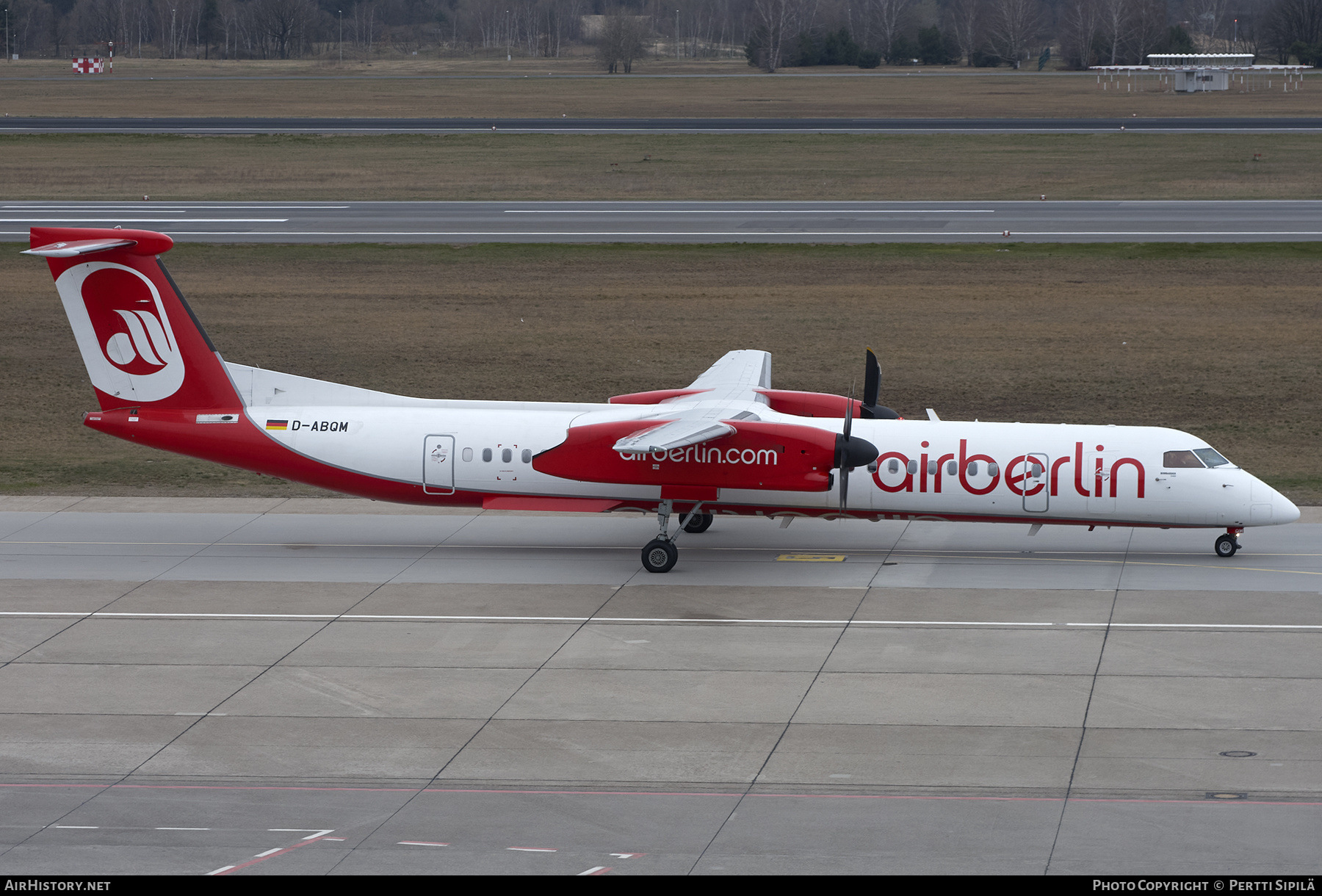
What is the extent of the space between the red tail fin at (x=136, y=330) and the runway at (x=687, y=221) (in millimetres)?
34422

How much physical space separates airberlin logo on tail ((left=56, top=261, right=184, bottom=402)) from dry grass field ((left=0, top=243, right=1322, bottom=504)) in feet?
19.5

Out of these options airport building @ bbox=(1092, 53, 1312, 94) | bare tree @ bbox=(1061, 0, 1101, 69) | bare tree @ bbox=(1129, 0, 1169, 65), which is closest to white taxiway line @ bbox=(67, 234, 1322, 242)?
airport building @ bbox=(1092, 53, 1312, 94)

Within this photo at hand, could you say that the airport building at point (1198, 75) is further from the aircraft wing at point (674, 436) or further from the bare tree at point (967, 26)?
the aircraft wing at point (674, 436)

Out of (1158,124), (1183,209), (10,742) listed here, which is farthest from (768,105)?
(10,742)

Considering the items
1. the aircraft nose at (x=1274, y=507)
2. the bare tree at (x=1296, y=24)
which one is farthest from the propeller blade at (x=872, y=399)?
the bare tree at (x=1296, y=24)

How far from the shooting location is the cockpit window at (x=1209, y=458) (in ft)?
83.9

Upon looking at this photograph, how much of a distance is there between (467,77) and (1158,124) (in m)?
75.8

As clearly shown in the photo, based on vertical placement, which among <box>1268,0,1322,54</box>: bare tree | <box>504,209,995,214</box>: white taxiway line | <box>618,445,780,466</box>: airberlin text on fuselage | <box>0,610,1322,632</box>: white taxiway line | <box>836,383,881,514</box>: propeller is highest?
<box>1268,0,1322,54</box>: bare tree

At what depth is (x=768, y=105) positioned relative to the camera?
111438 mm

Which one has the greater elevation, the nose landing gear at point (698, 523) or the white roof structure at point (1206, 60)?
the white roof structure at point (1206, 60)

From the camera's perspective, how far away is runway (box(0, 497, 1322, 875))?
1527cm

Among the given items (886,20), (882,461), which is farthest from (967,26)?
(882,461)

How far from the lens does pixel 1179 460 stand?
83.4 ft

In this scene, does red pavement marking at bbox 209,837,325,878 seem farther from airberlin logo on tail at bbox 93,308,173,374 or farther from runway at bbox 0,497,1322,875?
airberlin logo on tail at bbox 93,308,173,374
